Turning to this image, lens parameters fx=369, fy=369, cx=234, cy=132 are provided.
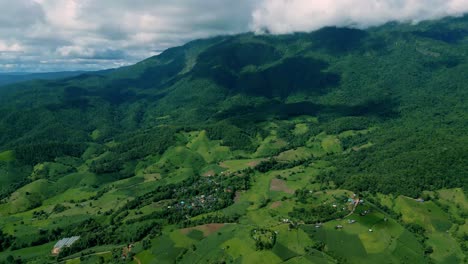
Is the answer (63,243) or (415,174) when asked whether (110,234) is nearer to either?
(63,243)

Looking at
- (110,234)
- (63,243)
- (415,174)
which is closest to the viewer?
(63,243)

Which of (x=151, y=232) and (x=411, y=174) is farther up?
(x=411, y=174)

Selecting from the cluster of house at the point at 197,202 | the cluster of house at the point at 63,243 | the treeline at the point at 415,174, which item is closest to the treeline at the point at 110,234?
the cluster of house at the point at 63,243

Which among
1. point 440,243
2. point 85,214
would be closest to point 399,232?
point 440,243

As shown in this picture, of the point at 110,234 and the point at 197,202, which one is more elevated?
the point at 197,202

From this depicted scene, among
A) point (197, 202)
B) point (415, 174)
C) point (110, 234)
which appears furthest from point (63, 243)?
point (415, 174)

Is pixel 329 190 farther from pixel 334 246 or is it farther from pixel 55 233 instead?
pixel 55 233

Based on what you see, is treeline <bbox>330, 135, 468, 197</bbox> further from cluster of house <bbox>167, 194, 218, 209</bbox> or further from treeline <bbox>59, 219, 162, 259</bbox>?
treeline <bbox>59, 219, 162, 259</bbox>

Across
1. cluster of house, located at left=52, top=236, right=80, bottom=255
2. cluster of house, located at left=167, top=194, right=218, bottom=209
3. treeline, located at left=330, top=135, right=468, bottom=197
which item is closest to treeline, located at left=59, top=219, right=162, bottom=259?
cluster of house, located at left=52, top=236, right=80, bottom=255
